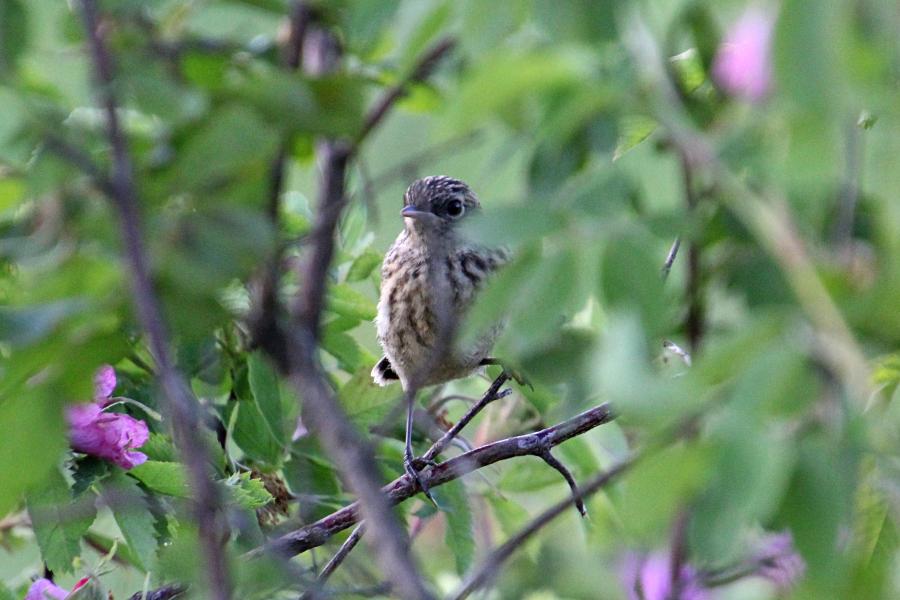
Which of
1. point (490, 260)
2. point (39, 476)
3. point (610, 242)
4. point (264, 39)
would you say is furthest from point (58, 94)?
point (490, 260)

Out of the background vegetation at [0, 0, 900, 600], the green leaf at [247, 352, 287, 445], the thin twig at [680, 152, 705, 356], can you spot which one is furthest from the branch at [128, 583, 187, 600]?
the thin twig at [680, 152, 705, 356]

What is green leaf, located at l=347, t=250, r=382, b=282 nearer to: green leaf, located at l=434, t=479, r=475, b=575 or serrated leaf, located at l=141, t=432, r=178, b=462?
green leaf, located at l=434, t=479, r=475, b=575

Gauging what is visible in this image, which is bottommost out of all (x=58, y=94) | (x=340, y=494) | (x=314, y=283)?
(x=340, y=494)

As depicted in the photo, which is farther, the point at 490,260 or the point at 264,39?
the point at 490,260

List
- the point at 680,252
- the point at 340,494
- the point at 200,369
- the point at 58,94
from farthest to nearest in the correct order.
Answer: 1. the point at 340,494
2. the point at 200,369
3. the point at 58,94
4. the point at 680,252

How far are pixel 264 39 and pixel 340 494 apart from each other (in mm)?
1677

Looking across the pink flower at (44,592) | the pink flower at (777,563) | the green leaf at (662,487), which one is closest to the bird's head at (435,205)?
the pink flower at (44,592)

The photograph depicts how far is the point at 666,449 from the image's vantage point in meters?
0.88

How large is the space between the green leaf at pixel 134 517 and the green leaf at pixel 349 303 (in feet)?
2.19

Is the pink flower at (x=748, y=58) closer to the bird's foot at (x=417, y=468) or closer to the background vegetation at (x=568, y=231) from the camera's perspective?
the background vegetation at (x=568, y=231)

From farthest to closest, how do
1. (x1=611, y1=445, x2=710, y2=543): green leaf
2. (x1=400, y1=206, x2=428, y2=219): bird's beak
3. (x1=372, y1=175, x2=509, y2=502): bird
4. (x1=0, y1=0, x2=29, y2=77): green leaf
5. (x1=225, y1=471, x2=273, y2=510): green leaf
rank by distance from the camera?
(x1=400, y1=206, x2=428, y2=219): bird's beak, (x1=372, y1=175, x2=509, y2=502): bird, (x1=225, y1=471, x2=273, y2=510): green leaf, (x1=0, y1=0, x2=29, y2=77): green leaf, (x1=611, y1=445, x2=710, y2=543): green leaf

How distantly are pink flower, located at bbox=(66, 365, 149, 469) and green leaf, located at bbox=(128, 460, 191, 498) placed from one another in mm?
27

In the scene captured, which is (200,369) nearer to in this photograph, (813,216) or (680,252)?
(680,252)

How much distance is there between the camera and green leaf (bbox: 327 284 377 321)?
2.85 metres
